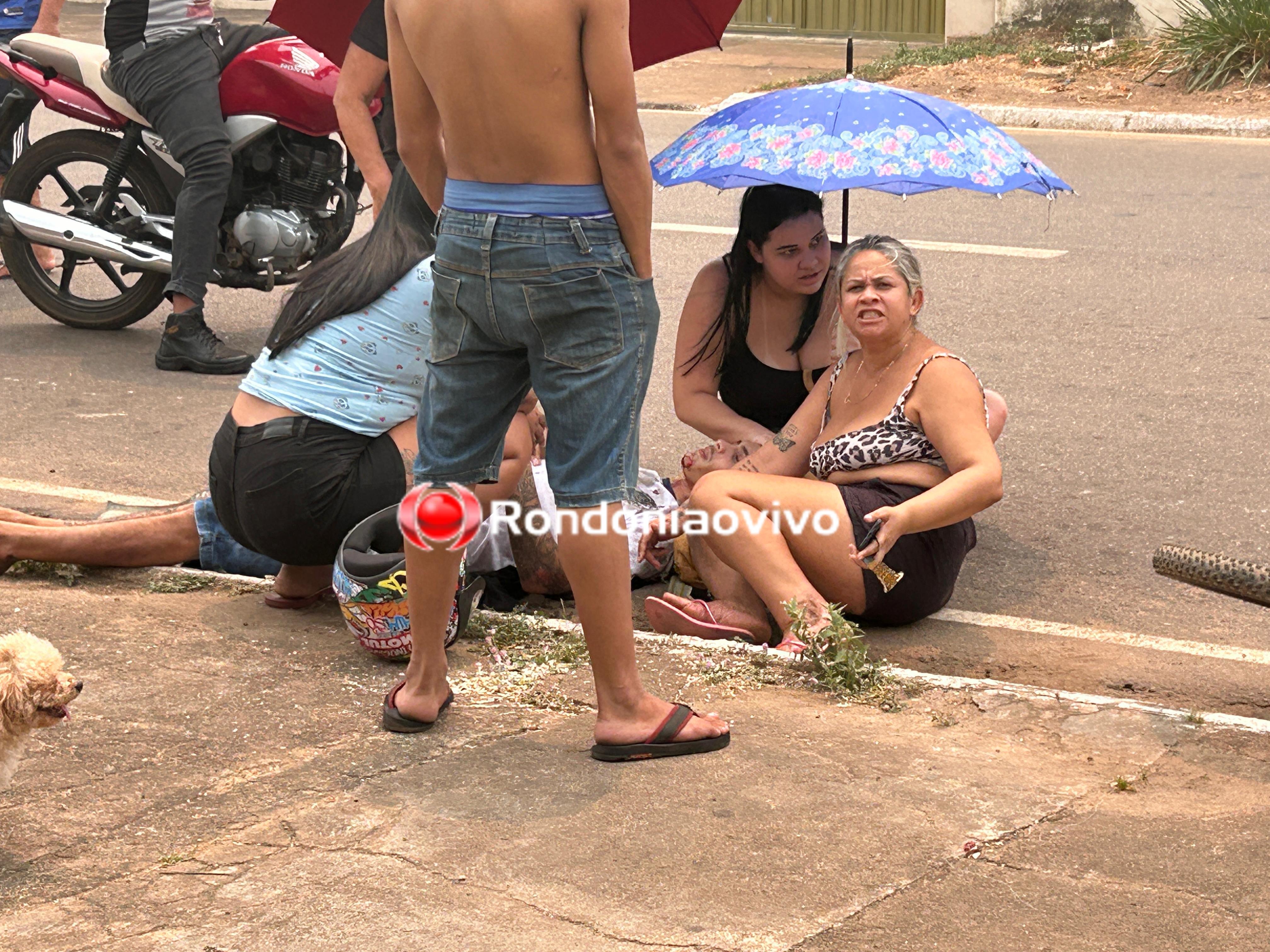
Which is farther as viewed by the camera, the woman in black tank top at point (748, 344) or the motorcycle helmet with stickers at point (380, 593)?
the woman in black tank top at point (748, 344)

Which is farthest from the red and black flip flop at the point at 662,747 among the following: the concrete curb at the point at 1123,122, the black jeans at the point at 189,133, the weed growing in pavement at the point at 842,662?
the concrete curb at the point at 1123,122

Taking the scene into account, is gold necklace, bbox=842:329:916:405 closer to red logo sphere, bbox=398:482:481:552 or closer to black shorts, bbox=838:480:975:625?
black shorts, bbox=838:480:975:625

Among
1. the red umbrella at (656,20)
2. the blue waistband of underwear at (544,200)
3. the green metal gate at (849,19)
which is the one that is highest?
the green metal gate at (849,19)

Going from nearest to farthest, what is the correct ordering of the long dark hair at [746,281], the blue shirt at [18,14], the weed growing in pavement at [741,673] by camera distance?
the weed growing in pavement at [741,673] < the long dark hair at [746,281] < the blue shirt at [18,14]

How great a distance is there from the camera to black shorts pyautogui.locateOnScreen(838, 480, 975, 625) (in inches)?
170

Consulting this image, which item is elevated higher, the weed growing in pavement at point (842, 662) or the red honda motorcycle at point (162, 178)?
the red honda motorcycle at point (162, 178)

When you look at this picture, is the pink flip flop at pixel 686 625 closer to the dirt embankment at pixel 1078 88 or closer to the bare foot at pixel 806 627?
the bare foot at pixel 806 627

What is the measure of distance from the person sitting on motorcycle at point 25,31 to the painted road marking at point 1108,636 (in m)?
4.99

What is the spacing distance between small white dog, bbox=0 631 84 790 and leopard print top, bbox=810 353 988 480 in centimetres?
219

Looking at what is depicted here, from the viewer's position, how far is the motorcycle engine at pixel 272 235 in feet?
23.5

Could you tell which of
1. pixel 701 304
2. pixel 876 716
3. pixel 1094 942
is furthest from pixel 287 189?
pixel 1094 942

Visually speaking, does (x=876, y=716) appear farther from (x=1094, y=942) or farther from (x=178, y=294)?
(x=178, y=294)

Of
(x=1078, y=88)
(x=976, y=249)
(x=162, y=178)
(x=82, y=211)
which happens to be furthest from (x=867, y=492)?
(x=1078, y=88)

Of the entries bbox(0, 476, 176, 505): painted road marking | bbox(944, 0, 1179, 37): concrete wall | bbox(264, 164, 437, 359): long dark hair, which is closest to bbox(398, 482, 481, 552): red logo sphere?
bbox(264, 164, 437, 359): long dark hair
